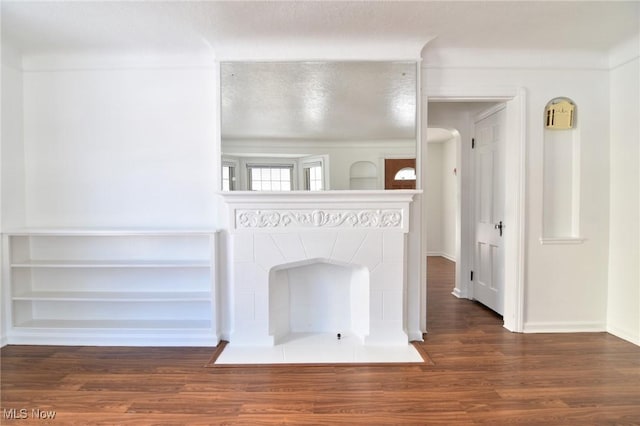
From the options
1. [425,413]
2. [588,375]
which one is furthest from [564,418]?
[425,413]

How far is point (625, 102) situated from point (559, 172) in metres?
0.75

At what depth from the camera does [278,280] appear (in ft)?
9.02

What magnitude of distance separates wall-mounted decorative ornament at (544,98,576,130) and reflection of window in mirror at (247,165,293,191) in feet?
7.74

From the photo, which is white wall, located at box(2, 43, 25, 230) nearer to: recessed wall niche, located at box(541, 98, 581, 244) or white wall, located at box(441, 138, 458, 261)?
recessed wall niche, located at box(541, 98, 581, 244)

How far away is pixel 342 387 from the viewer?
2045mm

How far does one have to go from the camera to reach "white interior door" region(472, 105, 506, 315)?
10.5 ft

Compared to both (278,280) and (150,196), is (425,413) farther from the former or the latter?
(150,196)

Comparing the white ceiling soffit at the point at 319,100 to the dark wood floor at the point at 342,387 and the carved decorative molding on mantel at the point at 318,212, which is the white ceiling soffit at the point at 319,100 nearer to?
the carved decorative molding on mantel at the point at 318,212

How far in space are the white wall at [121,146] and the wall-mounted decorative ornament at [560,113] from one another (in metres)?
2.98

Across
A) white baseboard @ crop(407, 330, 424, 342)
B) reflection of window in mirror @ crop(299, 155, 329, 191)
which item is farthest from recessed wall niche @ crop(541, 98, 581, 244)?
reflection of window in mirror @ crop(299, 155, 329, 191)

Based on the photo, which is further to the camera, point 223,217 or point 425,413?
point 223,217

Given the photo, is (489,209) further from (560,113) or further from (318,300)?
(318,300)

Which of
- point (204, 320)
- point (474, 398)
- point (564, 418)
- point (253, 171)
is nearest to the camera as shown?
point (564, 418)

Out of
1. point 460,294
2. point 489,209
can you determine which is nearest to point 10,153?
point 489,209
